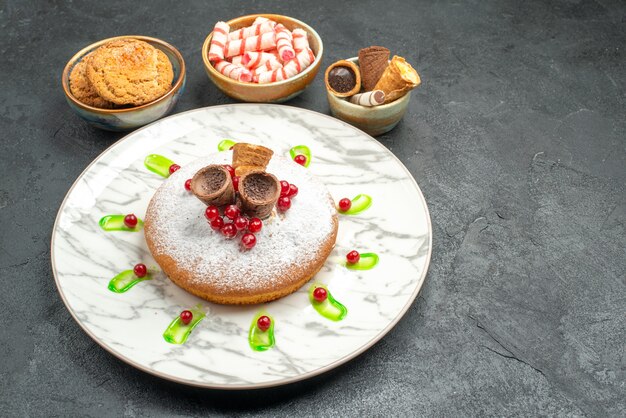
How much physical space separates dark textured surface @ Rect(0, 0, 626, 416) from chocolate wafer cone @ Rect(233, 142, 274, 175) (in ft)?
2.70

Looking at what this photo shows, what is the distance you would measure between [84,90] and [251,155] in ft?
3.68

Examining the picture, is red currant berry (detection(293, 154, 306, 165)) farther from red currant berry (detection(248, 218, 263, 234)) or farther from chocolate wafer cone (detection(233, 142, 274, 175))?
red currant berry (detection(248, 218, 263, 234))


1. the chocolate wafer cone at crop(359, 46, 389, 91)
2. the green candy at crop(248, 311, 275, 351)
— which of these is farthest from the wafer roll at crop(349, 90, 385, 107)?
the green candy at crop(248, 311, 275, 351)

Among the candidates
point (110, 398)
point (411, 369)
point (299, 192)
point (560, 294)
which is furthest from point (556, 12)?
point (110, 398)

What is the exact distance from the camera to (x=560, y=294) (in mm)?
2391

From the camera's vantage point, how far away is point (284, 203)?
2279 millimetres

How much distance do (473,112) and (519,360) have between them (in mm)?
1366

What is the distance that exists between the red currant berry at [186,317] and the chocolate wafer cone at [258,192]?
1.39 feet

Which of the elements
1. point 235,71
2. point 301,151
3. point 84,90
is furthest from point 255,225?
point 84,90

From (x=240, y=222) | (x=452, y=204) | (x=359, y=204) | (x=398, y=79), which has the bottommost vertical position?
(x=452, y=204)

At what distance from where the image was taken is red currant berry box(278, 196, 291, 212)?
2.28 meters

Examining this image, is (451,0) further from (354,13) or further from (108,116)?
(108,116)

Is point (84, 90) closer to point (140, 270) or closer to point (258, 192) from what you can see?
point (140, 270)

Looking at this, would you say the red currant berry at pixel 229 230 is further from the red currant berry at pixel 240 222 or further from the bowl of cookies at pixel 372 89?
the bowl of cookies at pixel 372 89
